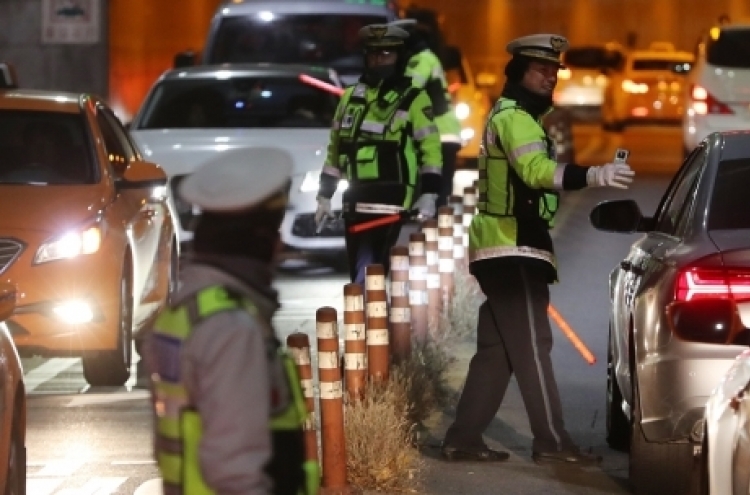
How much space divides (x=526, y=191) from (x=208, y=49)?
521 inches

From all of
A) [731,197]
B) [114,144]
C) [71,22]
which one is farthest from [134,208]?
[71,22]

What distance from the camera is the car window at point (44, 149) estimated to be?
39.0ft

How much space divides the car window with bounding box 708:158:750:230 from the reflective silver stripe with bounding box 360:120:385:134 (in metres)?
3.65

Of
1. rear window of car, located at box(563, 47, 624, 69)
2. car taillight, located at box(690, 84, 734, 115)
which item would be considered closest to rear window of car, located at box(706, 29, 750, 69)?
car taillight, located at box(690, 84, 734, 115)

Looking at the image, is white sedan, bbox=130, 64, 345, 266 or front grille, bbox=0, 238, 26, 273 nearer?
front grille, bbox=0, 238, 26, 273

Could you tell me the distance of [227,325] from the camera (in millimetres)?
4469

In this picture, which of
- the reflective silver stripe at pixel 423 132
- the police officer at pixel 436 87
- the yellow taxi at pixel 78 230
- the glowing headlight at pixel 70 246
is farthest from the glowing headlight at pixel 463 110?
the glowing headlight at pixel 70 246

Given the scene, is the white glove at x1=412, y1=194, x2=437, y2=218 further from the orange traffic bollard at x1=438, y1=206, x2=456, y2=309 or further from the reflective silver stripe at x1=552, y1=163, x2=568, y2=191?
the reflective silver stripe at x1=552, y1=163, x2=568, y2=191

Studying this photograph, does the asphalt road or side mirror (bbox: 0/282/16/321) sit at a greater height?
side mirror (bbox: 0/282/16/321)

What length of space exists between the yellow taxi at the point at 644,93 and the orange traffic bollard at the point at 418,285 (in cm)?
2784

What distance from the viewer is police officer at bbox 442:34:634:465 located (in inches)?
354

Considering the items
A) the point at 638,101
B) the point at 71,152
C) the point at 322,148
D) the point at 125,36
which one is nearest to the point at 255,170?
the point at 71,152

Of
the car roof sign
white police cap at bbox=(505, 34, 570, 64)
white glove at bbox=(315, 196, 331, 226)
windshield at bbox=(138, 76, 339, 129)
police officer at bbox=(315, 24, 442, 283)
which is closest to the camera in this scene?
white police cap at bbox=(505, 34, 570, 64)

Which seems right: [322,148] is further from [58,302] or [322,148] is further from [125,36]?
[125,36]
